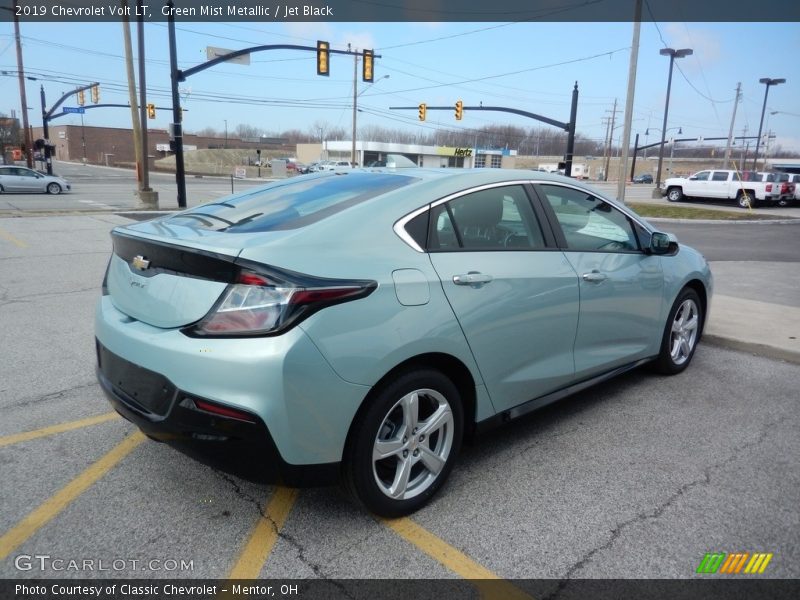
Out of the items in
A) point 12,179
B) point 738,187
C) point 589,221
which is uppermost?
point 738,187

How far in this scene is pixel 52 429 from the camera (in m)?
3.56

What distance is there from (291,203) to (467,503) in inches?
71.0

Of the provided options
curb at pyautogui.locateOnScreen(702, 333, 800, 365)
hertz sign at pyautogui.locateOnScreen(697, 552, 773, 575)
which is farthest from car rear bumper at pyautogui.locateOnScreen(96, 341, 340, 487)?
curb at pyautogui.locateOnScreen(702, 333, 800, 365)

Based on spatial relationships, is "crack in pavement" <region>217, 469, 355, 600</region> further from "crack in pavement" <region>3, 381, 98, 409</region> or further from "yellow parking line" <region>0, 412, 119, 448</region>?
"crack in pavement" <region>3, 381, 98, 409</region>

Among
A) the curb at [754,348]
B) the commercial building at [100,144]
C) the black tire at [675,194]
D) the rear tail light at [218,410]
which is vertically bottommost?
the curb at [754,348]

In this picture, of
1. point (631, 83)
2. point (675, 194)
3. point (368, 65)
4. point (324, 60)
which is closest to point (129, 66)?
point (324, 60)

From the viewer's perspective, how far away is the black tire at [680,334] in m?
4.52

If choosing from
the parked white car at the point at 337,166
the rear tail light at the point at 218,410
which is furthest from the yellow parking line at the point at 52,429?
the parked white car at the point at 337,166

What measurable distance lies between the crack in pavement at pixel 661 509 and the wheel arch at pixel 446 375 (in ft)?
2.66

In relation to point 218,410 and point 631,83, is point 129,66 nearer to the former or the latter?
point 631,83

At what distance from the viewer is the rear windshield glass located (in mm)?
2783

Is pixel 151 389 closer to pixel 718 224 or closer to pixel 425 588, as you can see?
pixel 425 588

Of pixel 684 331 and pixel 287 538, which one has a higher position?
pixel 684 331
